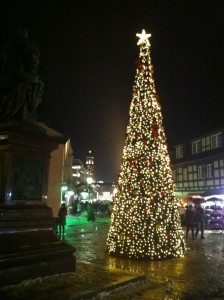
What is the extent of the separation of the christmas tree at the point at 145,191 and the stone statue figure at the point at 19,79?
4344mm

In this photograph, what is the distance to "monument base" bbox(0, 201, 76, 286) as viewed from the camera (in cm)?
590

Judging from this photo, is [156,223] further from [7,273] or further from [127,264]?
[7,273]

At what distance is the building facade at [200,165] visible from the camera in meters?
34.0

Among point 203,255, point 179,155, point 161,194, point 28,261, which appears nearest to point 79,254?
point 161,194

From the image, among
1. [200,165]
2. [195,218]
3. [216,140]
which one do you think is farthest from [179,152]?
[195,218]

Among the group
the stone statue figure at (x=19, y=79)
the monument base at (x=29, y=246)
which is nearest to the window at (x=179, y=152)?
the stone statue figure at (x=19, y=79)

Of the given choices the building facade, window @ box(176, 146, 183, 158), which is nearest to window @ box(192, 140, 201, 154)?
the building facade

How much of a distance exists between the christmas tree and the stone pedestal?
13.0ft

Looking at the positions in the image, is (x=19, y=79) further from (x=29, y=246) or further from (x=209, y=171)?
(x=209, y=171)

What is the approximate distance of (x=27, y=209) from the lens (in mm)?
6812

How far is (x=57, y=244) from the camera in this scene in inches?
272

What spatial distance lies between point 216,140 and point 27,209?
103ft

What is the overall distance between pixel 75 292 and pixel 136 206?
5281mm

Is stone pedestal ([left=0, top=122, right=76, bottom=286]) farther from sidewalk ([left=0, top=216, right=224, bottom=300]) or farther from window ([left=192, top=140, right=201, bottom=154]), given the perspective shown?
window ([left=192, top=140, right=201, bottom=154])
